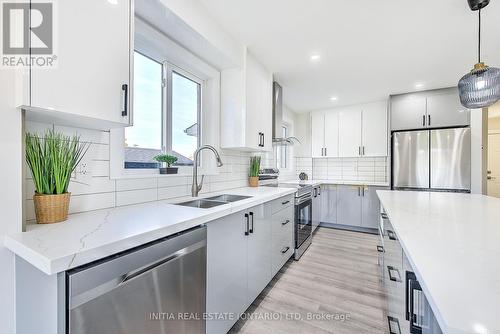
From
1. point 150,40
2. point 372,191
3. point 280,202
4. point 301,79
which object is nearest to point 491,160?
point 372,191

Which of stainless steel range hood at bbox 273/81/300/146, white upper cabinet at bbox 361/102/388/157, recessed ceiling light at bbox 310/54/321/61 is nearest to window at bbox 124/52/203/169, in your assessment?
stainless steel range hood at bbox 273/81/300/146

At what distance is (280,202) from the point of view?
7.57 ft

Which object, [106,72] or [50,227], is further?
[106,72]

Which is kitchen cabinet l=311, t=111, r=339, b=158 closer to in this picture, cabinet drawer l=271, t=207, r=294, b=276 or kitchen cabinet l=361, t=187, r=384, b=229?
kitchen cabinet l=361, t=187, r=384, b=229

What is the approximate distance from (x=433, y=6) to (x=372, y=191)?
2889mm

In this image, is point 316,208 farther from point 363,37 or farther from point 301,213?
point 363,37

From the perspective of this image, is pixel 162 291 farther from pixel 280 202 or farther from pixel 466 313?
pixel 280 202

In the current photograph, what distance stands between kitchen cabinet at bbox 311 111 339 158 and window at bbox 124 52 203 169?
118 inches

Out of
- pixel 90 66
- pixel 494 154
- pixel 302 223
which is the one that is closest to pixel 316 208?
pixel 302 223

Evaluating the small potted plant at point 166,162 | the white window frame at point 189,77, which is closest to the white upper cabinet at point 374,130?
the white window frame at point 189,77

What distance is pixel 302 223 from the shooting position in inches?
115

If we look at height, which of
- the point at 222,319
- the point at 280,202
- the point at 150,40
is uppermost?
the point at 150,40

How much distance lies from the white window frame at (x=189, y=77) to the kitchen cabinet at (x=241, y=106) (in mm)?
87

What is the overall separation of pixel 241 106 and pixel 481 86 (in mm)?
1844
